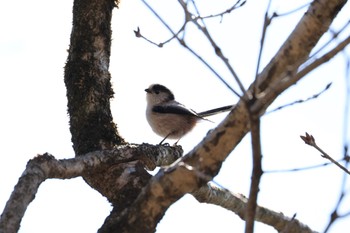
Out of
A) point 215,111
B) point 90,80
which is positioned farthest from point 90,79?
point 215,111

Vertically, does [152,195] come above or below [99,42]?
below

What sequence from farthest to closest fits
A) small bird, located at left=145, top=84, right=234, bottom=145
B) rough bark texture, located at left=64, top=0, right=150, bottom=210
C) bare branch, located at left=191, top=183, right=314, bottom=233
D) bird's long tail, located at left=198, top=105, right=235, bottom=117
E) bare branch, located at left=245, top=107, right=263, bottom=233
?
small bird, located at left=145, top=84, right=234, bottom=145 < bird's long tail, located at left=198, top=105, right=235, bottom=117 < rough bark texture, located at left=64, top=0, right=150, bottom=210 < bare branch, located at left=191, top=183, right=314, bottom=233 < bare branch, located at left=245, top=107, right=263, bottom=233

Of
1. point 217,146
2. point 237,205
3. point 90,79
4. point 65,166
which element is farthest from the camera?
point 90,79

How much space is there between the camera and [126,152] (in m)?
4.84

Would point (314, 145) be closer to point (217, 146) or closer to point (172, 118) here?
point (217, 146)

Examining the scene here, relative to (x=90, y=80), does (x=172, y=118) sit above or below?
above

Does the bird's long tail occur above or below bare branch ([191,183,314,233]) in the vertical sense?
above

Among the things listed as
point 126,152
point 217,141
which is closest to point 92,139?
point 126,152

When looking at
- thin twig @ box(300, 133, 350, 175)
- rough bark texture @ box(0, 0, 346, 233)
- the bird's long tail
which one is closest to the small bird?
the bird's long tail

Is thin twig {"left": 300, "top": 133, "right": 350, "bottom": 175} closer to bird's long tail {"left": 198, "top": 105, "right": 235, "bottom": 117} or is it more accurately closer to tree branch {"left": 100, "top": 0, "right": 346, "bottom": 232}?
tree branch {"left": 100, "top": 0, "right": 346, "bottom": 232}

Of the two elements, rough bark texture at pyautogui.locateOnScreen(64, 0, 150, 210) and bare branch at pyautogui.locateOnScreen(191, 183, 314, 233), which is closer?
bare branch at pyautogui.locateOnScreen(191, 183, 314, 233)

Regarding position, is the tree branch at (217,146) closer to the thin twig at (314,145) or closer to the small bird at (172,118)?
the thin twig at (314,145)

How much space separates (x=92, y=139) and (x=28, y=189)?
4.90ft

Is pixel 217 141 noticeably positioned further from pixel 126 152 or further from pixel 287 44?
pixel 126 152
